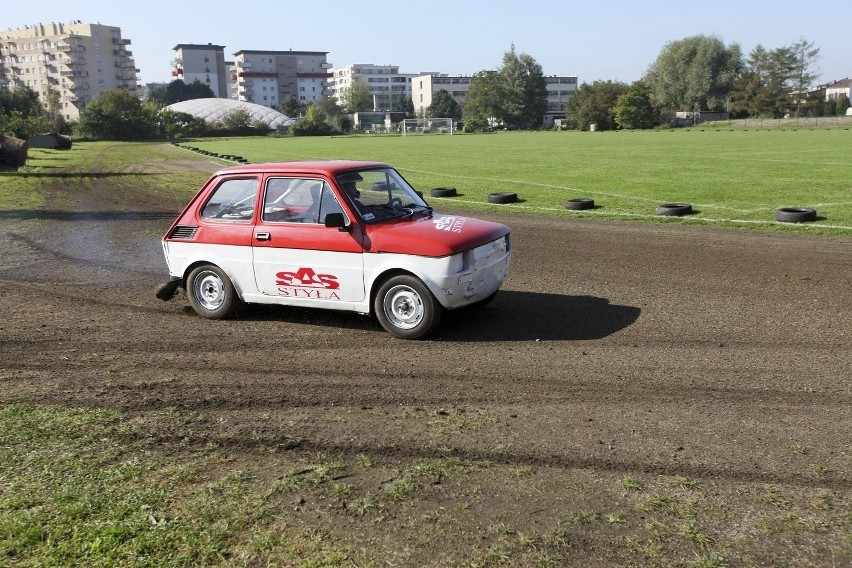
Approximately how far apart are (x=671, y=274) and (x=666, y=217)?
539 centimetres

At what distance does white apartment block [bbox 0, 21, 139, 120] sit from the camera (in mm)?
165125

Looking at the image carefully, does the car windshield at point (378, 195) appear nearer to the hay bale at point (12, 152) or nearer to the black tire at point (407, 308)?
the black tire at point (407, 308)

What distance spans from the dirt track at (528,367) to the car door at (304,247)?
0.48m

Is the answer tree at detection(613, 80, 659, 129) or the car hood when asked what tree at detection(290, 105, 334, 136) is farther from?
the car hood

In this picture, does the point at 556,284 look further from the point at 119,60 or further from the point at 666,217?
the point at 119,60

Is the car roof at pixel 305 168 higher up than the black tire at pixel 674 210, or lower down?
higher up

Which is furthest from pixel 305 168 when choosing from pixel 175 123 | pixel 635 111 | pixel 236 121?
pixel 236 121

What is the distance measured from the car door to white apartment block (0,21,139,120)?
174104 millimetres

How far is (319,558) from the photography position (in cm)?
379

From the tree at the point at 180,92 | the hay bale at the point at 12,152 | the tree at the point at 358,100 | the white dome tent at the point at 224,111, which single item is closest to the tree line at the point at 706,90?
the white dome tent at the point at 224,111

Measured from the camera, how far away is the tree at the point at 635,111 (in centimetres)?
10544

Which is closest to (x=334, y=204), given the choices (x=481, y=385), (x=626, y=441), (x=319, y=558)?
(x=481, y=385)

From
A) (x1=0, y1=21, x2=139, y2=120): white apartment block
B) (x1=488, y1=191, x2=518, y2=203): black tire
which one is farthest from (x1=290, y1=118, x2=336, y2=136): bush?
(x1=488, y1=191, x2=518, y2=203): black tire

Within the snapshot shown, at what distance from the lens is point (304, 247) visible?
7965 millimetres
